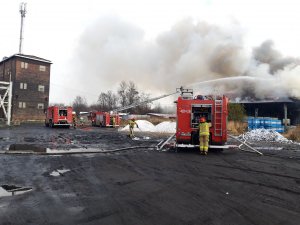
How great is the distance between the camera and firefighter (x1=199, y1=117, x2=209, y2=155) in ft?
42.8

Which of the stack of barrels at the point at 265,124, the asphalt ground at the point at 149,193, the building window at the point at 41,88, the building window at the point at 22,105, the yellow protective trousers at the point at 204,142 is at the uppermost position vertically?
the building window at the point at 41,88

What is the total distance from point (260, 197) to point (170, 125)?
97.7 ft

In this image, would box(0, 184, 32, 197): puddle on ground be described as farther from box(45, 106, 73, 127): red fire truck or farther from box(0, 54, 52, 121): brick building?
box(0, 54, 52, 121): brick building

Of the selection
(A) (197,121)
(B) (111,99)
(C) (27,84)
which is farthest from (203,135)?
(B) (111,99)

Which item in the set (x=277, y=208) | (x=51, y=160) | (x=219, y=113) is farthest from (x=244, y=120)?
(x=277, y=208)

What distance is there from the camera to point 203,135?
43.2ft

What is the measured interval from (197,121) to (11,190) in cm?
979

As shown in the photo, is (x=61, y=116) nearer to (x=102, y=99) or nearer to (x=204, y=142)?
(x=204, y=142)

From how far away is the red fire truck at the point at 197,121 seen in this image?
46.6ft

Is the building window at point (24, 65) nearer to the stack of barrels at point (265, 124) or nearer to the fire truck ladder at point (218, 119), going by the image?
the stack of barrels at point (265, 124)


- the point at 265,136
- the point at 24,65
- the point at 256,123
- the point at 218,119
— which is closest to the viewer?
the point at 218,119

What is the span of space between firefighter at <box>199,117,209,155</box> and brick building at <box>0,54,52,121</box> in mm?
44105

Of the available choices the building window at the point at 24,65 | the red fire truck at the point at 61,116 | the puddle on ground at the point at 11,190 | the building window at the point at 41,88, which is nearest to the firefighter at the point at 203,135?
the puddle on ground at the point at 11,190

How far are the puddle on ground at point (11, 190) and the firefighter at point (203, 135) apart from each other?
318 inches
